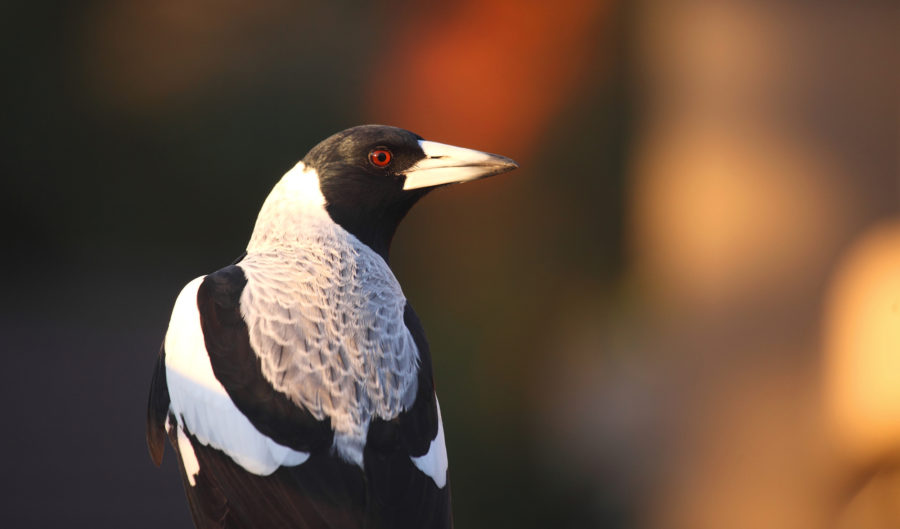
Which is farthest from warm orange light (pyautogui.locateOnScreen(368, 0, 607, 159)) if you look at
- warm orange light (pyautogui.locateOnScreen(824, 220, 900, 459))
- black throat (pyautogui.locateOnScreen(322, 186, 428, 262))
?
black throat (pyautogui.locateOnScreen(322, 186, 428, 262))

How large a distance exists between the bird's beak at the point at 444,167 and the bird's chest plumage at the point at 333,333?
11 centimetres

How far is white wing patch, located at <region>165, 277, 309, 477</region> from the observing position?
90 cm

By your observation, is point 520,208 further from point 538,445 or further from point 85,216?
point 85,216

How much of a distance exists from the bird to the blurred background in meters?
1.34

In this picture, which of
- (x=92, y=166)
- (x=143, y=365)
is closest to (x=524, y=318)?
(x=143, y=365)

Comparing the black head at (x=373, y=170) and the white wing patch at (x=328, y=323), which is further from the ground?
the black head at (x=373, y=170)

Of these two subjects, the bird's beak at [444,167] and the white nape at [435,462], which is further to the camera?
the bird's beak at [444,167]

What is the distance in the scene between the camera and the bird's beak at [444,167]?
3.46 feet

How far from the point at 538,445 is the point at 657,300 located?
0.54 metres

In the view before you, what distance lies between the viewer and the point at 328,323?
958 millimetres

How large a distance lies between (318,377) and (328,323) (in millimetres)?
67

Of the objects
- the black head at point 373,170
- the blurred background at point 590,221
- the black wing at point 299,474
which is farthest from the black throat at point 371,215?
the blurred background at point 590,221

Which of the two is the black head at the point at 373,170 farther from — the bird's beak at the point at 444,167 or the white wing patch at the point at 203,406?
the white wing patch at the point at 203,406

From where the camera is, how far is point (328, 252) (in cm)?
106
